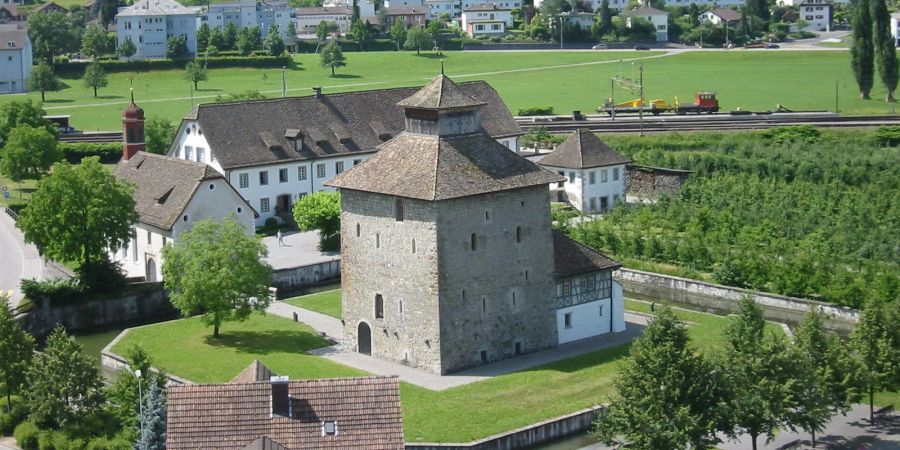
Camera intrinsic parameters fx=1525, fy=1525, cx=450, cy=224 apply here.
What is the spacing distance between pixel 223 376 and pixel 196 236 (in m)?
8.82

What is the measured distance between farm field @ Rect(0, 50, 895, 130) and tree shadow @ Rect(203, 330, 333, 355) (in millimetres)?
63279

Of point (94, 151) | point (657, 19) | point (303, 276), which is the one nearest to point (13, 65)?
point (94, 151)

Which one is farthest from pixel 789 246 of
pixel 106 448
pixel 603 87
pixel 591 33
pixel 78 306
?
pixel 591 33

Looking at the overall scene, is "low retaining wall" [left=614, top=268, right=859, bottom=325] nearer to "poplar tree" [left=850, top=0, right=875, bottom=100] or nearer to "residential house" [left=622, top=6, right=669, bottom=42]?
"poplar tree" [left=850, top=0, right=875, bottom=100]

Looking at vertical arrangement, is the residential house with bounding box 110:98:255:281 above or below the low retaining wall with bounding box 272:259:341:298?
above

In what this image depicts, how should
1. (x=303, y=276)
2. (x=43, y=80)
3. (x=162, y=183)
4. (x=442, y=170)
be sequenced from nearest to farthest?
(x=442, y=170) < (x=303, y=276) < (x=162, y=183) < (x=43, y=80)

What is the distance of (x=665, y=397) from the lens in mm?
43062

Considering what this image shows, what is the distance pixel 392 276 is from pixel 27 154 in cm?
4177

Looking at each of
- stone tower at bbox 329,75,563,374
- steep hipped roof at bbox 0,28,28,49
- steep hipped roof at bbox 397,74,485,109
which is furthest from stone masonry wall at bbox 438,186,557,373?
steep hipped roof at bbox 0,28,28,49

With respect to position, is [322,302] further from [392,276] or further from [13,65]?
[13,65]

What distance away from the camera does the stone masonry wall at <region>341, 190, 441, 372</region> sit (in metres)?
56.1

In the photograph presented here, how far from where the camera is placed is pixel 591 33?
195250 mm

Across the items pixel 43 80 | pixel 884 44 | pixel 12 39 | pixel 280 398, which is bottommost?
pixel 280 398

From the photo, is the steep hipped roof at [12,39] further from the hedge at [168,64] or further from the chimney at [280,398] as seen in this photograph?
the chimney at [280,398]
